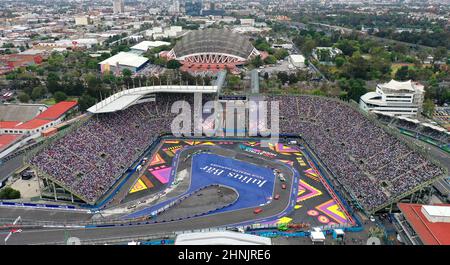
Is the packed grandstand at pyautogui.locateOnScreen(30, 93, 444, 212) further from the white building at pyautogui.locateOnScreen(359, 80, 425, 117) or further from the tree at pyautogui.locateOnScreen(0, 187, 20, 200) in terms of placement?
the white building at pyautogui.locateOnScreen(359, 80, 425, 117)

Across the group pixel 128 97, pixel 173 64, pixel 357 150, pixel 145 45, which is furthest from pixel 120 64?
pixel 357 150

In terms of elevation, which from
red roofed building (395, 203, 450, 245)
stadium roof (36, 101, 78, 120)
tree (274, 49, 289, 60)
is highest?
tree (274, 49, 289, 60)

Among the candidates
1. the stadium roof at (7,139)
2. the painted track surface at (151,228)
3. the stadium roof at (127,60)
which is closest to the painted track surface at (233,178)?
the painted track surface at (151,228)

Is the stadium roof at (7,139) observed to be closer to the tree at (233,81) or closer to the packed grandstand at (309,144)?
the packed grandstand at (309,144)

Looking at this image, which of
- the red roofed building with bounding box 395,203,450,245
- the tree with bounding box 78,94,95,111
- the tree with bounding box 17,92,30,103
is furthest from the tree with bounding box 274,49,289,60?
the red roofed building with bounding box 395,203,450,245

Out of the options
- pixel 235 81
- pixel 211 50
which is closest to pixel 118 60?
pixel 211 50
